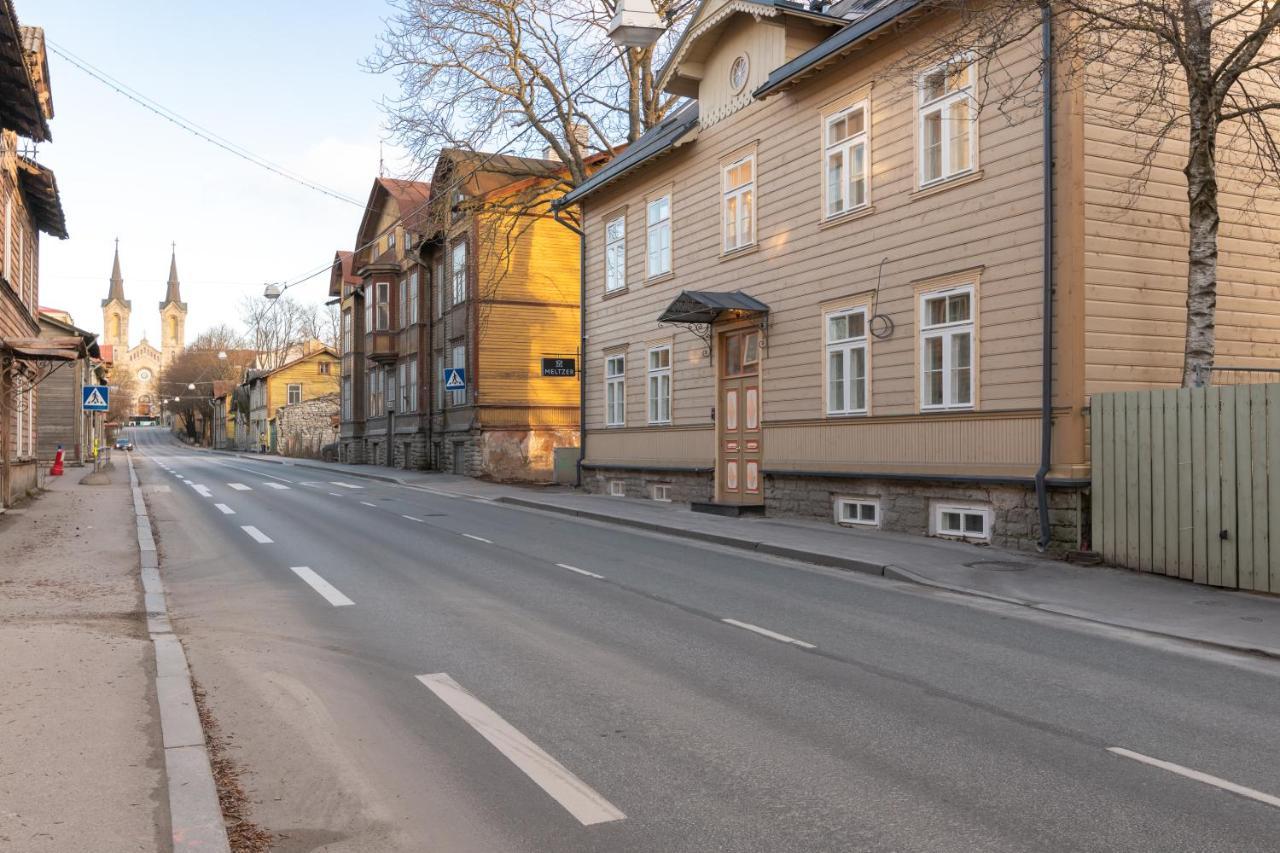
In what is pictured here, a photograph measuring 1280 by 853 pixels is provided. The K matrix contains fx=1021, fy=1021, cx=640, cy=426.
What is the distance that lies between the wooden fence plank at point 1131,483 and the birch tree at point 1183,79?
65 cm

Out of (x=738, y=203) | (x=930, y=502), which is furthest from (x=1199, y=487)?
(x=738, y=203)

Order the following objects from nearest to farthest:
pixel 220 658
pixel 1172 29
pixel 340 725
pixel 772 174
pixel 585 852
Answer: pixel 585 852, pixel 340 725, pixel 220 658, pixel 1172 29, pixel 772 174

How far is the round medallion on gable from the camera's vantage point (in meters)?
19.0

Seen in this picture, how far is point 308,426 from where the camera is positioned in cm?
7044

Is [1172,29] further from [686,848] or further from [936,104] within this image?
[686,848]

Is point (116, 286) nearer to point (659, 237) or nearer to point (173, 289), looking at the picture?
point (173, 289)

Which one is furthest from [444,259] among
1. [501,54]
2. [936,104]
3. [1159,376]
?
[1159,376]

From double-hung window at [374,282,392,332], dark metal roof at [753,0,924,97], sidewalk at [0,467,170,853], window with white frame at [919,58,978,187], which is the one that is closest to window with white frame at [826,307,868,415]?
window with white frame at [919,58,978,187]

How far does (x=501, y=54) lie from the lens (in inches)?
1087

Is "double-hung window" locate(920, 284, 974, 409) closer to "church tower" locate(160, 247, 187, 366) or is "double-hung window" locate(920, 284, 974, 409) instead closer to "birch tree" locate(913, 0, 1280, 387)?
"birch tree" locate(913, 0, 1280, 387)

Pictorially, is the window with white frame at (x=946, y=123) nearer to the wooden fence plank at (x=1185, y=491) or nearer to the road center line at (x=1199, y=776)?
the wooden fence plank at (x=1185, y=491)

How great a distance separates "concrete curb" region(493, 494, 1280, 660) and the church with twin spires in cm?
16673

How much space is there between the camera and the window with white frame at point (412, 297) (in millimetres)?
41625

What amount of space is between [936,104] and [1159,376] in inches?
191
